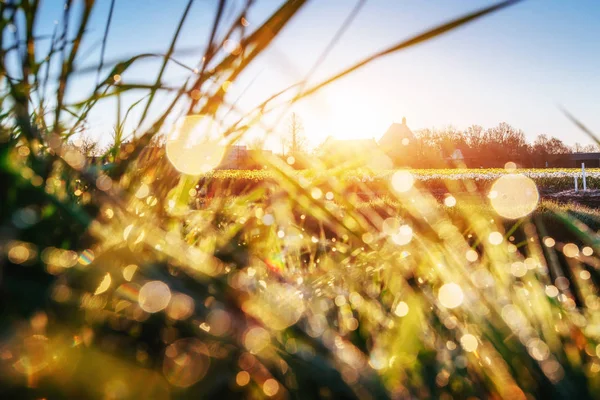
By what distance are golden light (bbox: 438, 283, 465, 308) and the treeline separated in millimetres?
40411

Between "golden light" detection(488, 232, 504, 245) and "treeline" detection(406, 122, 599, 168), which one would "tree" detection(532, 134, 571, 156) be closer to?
"treeline" detection(406, 122, 599, 168)

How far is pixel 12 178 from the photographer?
0.31 metres

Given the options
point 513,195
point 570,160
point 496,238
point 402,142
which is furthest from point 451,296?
point 570,160

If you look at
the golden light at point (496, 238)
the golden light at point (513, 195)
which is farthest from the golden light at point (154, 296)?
the golden light at point (513, 195)

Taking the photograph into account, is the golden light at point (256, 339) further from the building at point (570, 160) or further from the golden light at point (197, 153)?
the building at point (570, 160)

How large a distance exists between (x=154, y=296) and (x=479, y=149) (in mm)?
47143

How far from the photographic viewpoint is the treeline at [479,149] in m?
41.6

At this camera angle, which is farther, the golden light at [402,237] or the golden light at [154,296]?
the golden light at [402,237]

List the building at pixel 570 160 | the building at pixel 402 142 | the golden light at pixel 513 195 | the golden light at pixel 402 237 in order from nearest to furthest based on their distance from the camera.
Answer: the golden light at pixel 402 237 < the golden light at pixel 513 195 < the building at pixel 402 142 < the building at pixel 570 160

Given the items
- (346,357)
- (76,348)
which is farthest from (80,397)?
(346,357)

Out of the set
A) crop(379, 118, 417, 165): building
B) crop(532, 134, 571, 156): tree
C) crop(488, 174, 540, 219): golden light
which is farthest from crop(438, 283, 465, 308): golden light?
crop(532, 134, 571, 156): tree

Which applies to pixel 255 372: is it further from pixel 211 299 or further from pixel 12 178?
pixel 12 178

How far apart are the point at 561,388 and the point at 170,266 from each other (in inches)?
11.2

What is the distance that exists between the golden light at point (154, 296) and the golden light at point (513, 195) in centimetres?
675
